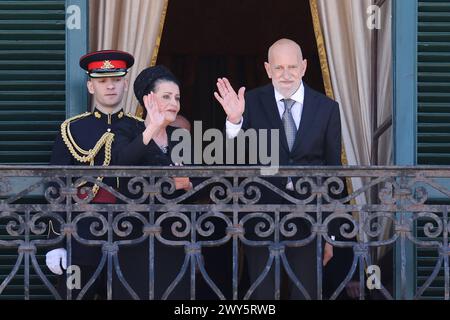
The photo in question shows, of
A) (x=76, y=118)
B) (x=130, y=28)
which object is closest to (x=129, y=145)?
(x=76, y=118)

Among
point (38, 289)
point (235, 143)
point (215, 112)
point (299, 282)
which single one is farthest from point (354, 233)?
point (215, 112)

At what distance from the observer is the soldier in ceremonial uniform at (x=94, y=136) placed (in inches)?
305

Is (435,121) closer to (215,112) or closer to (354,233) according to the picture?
(354,233)

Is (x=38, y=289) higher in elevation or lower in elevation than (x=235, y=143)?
lower

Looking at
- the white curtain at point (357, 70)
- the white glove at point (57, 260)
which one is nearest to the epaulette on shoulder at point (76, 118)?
the white glove at point (57, 260)

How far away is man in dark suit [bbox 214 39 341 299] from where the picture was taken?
7.70m

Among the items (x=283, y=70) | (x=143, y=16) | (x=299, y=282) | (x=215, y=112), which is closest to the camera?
(x=299, y=282)

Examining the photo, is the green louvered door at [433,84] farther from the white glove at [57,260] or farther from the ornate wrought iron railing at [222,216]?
the white glove at [57,260]

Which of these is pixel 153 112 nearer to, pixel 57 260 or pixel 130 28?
pixel 57 260

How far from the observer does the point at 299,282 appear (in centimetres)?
747

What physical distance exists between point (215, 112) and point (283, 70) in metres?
3.84

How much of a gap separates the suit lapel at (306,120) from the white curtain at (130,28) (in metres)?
1.06

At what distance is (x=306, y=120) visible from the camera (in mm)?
7930
